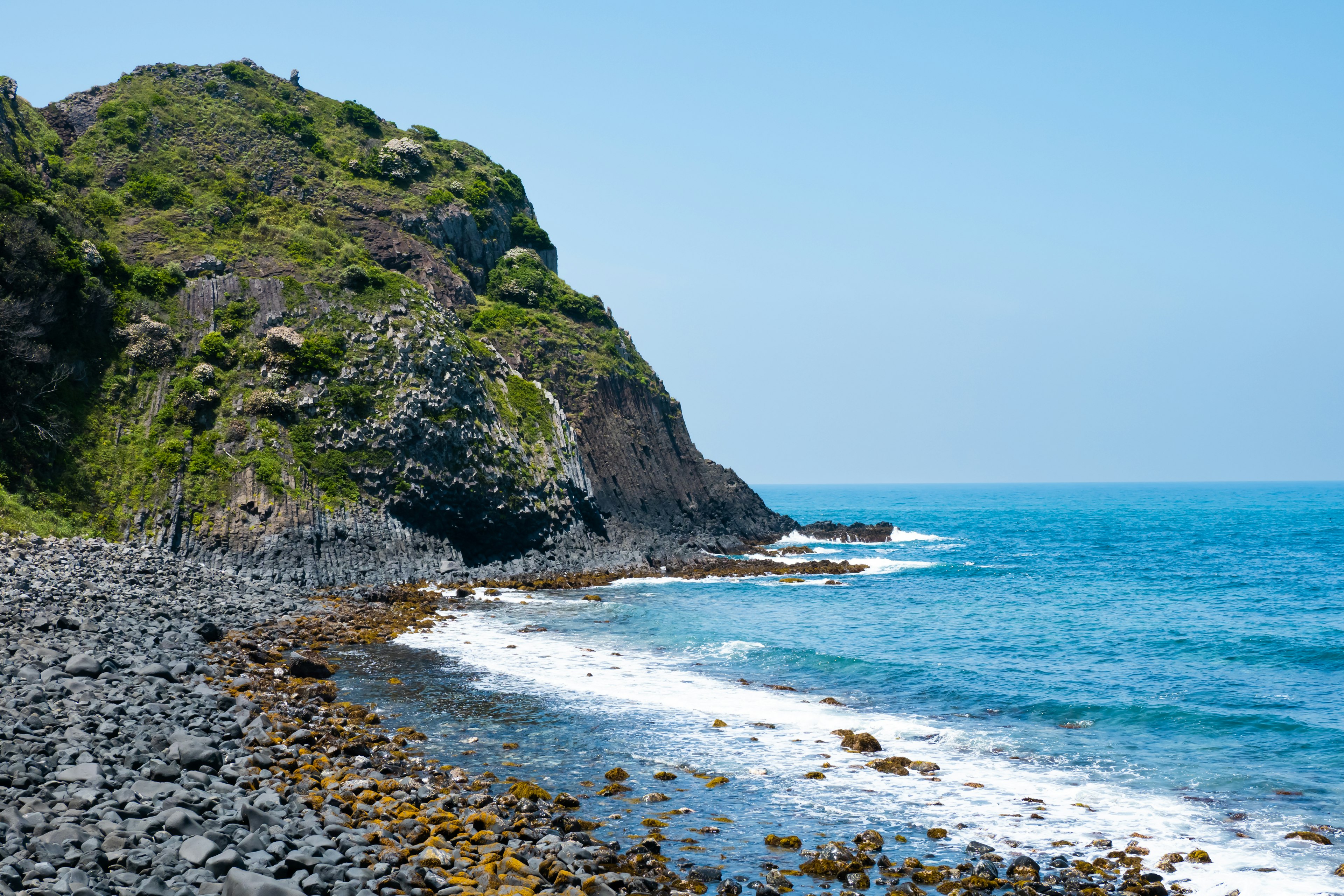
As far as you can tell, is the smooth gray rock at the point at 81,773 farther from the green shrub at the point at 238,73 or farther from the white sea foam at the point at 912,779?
the green shrub at the point at 238,73

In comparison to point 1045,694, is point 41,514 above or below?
above

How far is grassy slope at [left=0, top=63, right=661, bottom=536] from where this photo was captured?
4141 centimetres

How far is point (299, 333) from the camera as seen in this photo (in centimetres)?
4769

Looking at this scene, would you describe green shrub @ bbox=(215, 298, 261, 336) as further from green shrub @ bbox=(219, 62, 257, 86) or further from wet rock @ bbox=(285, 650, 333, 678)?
green shrub @ bbox=(219, 62, 257, 86)

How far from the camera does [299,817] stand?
40.5 feet

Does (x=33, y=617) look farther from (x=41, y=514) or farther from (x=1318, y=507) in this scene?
(x=1318, y=507)

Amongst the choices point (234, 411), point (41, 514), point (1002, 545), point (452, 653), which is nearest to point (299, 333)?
point (234, 411)

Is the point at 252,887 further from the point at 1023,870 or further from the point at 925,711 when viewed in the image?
the point at 925,711

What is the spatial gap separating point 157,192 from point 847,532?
63779 millimetres

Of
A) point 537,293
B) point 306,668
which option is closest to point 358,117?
point 537,293

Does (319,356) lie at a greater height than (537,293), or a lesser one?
lesser

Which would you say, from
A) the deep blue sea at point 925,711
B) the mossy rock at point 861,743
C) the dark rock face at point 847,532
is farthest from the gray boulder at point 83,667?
the dark rock face at point 847,532

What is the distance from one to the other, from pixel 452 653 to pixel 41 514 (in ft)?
70.8

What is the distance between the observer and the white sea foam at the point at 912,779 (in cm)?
1378
